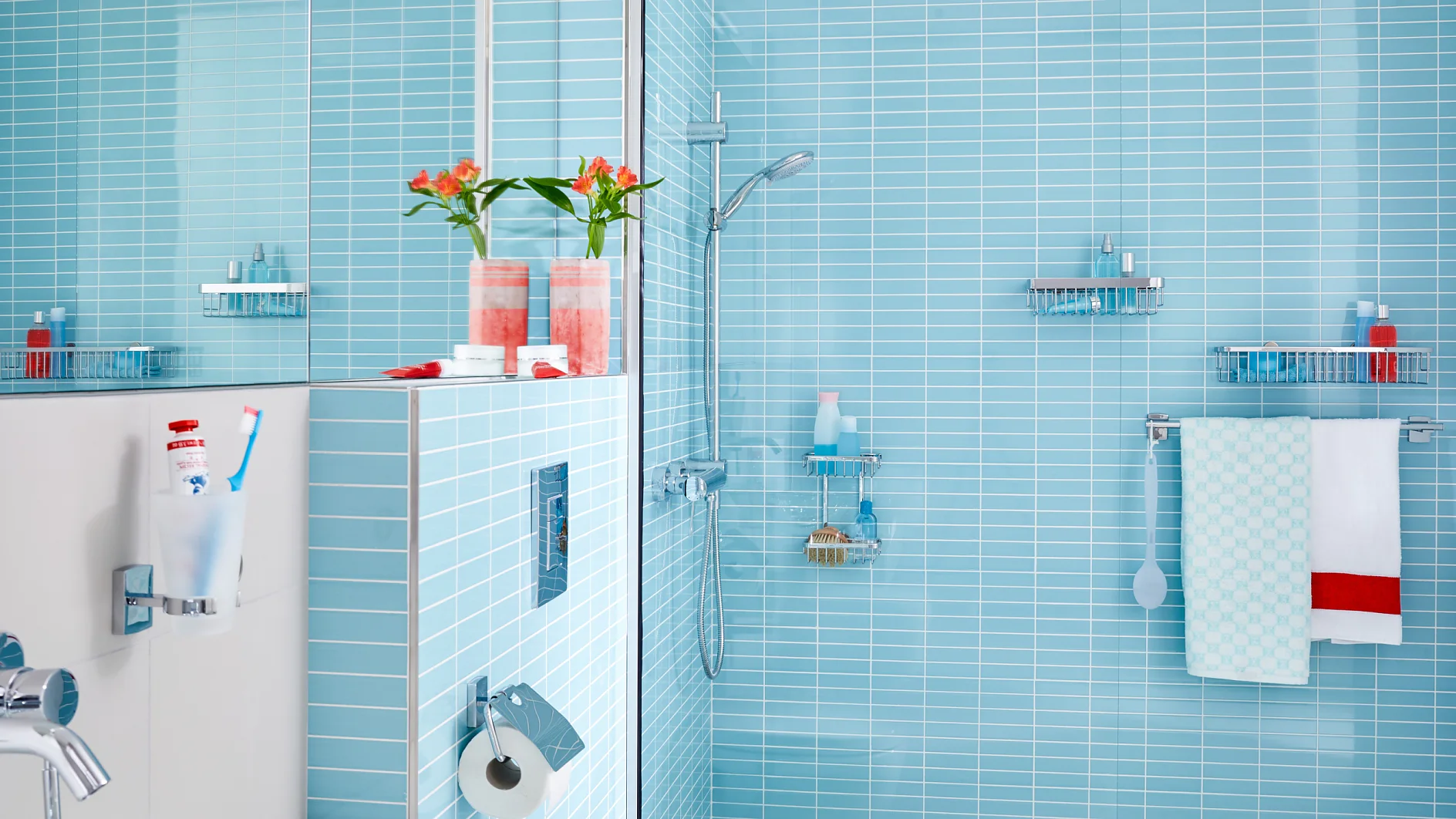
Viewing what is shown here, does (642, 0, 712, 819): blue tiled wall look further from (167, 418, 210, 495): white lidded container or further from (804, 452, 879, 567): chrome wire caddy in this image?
(167, 418, 210, 495): white lidded container

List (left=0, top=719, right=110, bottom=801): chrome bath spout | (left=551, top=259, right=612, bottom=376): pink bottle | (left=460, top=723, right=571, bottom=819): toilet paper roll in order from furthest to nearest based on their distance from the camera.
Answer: (left=551, top=259, right=612, bottom=376): pink bottle, (left=460, top=723, right=571, bottom=819): toilet paper roll, (left=0, top=719, right=110, bottom=801): chrome bath spout

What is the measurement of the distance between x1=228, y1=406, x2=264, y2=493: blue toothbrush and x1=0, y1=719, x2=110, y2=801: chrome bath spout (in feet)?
0.94

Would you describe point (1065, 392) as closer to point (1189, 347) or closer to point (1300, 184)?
point (1189, 347)

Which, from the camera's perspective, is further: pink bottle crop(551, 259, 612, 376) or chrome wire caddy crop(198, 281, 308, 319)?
pink bottle crop(551, 259, 612, 376)

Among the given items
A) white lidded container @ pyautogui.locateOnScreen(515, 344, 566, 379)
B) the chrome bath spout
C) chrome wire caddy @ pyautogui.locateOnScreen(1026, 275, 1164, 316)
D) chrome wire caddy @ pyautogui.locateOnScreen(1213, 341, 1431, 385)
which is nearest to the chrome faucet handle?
the chrome bath spout

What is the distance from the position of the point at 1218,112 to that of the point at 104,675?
97.6 inches

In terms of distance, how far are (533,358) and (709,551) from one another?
101 centimetres

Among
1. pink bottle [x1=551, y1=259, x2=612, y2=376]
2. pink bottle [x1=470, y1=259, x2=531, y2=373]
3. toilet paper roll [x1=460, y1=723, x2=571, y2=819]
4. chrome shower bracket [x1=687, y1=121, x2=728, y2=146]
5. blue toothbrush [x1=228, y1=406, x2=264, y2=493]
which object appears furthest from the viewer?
chrome shower bracket [x1=687, y1=121, x2=728, y2=146]

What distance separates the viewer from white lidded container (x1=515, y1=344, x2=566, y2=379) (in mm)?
1569

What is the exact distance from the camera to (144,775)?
2.78ft

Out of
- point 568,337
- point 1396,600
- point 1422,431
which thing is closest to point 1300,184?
point 1422,431

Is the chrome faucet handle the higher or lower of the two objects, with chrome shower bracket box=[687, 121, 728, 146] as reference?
lower

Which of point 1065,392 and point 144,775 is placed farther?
point 1065,392

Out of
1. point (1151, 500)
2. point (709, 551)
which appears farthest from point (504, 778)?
point (1151, 500)
